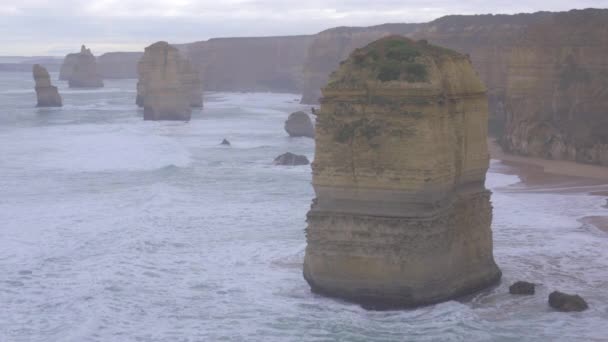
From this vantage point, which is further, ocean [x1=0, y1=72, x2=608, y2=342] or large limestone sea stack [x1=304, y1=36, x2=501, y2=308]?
large limestone sea stack [x1=304, y1=36, x2=501, y2=308]

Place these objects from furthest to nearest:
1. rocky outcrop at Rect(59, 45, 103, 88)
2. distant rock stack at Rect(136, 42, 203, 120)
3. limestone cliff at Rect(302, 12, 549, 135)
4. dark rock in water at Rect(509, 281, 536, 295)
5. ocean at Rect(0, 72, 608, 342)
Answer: rocky outcrop at Rect(59, 45, 103, 88) → distant rock stack at Rect(136, 42, 203, 120) → limestone cliff at Rect(302, 12, 549, 135) → dark rock in water at Rect(509, 281, 536, 295) → ocean at Rect(0, 72, 608, 342)

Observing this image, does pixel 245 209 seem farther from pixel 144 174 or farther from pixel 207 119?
pixel 207 119

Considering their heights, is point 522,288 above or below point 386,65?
below

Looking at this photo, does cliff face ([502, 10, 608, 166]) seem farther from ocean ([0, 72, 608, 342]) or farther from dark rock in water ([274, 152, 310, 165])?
dark rock in water ([274, 152, 310, 165])

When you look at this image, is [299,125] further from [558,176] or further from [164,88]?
[558,176]

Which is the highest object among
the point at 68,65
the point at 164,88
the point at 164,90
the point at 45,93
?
the point at 164,88

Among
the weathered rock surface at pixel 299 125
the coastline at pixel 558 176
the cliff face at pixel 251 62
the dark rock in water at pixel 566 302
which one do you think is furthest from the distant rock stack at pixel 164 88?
the cliff face at pixel 251 62

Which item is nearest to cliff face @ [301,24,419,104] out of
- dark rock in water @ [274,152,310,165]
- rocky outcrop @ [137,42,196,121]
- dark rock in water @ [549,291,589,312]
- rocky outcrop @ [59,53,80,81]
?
rocky outcrop @ [137,42,196,121]

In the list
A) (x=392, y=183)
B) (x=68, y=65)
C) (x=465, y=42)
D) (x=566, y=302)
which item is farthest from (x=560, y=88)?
(x=68, y=65)

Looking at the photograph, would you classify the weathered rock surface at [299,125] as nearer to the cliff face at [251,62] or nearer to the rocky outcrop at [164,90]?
the rocky outcrop at [164,90]
